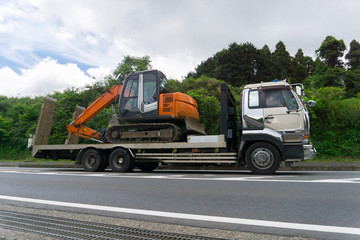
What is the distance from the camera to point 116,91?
9.95 meters

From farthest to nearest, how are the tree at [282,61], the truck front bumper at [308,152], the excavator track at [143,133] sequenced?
the tree at [282,61]
the excavator track at [143,133]
the truck front bumper at [308,152]

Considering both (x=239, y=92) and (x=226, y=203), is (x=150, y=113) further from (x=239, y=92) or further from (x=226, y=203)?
(x=239, y=92)

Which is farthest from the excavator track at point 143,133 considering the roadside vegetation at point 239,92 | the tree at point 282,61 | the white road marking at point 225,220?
the tree at point 282,61

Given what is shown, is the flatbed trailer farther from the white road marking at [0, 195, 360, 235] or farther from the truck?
the white road marking at [0, 195, 360, 235]

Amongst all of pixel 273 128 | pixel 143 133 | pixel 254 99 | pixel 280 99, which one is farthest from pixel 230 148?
pixel 143 133

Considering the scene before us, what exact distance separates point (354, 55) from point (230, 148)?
3426cm

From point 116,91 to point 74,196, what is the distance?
5660 mm

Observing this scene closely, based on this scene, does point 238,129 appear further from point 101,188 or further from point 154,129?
point 101,188

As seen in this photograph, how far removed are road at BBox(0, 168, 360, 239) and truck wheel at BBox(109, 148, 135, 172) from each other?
9.42 feet

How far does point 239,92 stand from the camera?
62.8 feet

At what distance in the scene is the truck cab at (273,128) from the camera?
7168mm

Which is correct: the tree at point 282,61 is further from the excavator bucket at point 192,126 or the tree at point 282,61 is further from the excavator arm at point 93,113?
the excavator arm at point 93,113

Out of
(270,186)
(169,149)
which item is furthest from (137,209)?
(169,149)

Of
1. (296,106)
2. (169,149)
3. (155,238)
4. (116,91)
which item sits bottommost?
(155,238)
